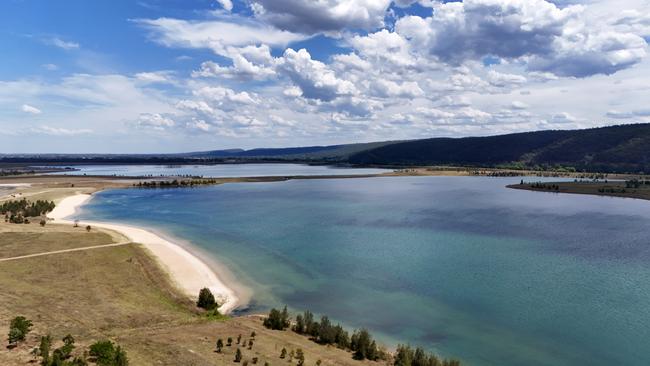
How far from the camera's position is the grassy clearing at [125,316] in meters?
23.4

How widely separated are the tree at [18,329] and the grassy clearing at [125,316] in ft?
1.42

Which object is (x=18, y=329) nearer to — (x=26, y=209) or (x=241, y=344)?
(x=241, y=344)

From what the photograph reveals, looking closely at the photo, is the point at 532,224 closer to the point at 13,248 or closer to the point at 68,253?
the point at 68,253

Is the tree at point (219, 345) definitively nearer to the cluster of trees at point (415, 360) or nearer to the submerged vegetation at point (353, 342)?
the submerged vegetation at point (353, 342)

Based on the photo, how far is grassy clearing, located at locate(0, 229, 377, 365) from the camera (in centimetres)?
2344

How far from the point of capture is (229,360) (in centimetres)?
2281

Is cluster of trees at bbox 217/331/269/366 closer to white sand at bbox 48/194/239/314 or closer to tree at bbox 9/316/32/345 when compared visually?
white sand at bbox 48/194/239/314

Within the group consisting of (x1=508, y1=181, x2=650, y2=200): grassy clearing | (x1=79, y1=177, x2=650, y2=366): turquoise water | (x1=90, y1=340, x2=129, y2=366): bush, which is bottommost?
(x1=79, y1=177, x2=650, y2=366): turquoise water

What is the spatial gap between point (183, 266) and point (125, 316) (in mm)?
14831

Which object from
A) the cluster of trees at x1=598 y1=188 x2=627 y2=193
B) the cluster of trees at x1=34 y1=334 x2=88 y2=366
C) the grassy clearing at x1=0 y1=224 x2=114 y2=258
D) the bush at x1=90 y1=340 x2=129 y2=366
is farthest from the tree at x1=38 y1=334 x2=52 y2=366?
the cluster of trees at x1=598 y1=188 x2=627 y2=193

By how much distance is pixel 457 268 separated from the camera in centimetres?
4578

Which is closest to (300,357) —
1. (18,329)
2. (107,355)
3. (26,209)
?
(107,355)

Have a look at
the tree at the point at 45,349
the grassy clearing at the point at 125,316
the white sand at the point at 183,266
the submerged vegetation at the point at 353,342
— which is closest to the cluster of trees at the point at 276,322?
the submerged vegetation at the point at 353,342

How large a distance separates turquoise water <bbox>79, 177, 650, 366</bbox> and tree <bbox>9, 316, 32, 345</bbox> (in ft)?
45.4
